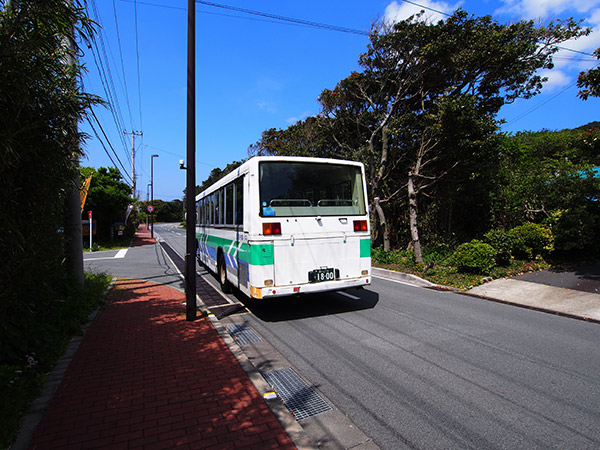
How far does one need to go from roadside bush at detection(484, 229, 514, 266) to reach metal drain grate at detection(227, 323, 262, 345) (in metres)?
8.39

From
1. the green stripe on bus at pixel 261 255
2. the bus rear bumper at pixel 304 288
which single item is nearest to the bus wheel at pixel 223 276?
the bus rear bumper at pixel 304 288

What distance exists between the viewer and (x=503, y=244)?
10.2 m

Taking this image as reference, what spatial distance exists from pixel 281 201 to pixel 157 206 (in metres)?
92.8

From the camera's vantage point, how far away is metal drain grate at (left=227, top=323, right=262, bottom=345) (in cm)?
522

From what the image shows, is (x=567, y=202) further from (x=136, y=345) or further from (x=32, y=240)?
(x=32, y=240)

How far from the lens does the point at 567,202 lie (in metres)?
9.98

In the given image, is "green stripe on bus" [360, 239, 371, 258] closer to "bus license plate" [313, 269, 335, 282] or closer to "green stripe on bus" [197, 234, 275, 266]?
"bus license plate" [313, 269, 335, 282]

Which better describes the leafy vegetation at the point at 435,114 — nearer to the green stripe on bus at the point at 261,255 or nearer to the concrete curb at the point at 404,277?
the concrete curb at the point at 404,277

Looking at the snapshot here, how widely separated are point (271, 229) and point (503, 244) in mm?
8201

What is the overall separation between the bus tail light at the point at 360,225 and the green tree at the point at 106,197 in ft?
70.1

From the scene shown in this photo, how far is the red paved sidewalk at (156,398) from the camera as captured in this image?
273cm

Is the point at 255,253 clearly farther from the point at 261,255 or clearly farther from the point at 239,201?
the point at 239,201

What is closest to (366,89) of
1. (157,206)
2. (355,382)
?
(355,382)

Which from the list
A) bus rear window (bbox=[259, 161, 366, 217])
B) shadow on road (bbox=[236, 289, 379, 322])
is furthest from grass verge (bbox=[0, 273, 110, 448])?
bus rear window (bbox=[259, 161, 366, 217])
